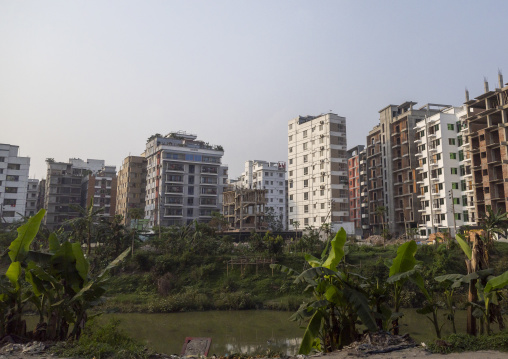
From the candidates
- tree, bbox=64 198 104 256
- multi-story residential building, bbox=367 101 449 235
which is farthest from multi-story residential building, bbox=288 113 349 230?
tree, bbox=64 198 104 256

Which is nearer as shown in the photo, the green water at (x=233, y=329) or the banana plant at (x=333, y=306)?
the banana plant at (x=333, y=306)

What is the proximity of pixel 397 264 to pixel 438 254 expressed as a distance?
26874 mm

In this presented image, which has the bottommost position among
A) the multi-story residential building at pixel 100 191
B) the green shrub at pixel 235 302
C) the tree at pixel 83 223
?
the green shrub at pixel 235 302

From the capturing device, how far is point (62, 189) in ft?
282

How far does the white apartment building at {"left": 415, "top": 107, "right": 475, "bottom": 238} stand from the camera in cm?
5725

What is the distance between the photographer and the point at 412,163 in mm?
65438

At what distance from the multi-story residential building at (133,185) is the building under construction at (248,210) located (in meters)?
24.4

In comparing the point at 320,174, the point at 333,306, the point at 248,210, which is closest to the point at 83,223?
the point at 333,306

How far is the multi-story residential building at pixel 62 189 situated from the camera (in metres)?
82.9

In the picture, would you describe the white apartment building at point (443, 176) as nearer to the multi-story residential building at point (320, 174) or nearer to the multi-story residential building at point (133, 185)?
the multi-story residential building at point (320, 174)

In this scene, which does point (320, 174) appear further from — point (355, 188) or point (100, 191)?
point (100, 191)

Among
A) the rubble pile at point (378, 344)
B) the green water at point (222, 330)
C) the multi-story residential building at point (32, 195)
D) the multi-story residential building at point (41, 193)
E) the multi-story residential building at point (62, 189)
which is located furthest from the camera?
the multi-story residential building at point (32, 195)

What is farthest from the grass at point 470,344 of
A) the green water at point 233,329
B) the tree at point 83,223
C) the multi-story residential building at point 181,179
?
the multi-story residential building at point 181,179

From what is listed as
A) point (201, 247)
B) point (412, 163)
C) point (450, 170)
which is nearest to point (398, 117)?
point (412, 163)
